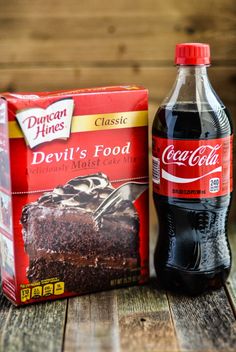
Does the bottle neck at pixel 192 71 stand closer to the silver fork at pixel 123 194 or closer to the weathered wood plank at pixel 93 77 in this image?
the silver fork at pixel 123 194

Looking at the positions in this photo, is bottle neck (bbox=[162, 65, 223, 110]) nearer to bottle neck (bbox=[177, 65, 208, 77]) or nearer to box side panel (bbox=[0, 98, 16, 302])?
bottle neck (bbox=[177, 65, 208, 77])

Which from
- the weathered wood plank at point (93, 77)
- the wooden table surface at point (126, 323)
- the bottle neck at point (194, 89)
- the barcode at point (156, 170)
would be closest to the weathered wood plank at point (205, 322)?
the wooden table surface at point (126, 323)

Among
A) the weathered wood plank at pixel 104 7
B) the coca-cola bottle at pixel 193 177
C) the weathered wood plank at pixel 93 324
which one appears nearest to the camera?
the weathered wood plank at pixel 93 324

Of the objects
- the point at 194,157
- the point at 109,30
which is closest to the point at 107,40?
the point at 109,30

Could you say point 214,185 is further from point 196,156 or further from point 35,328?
point 35,328

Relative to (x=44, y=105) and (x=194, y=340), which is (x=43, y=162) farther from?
(x=194, y=340)

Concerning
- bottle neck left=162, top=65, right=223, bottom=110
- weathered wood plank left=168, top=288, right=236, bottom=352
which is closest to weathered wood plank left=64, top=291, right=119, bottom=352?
weathered wood plank left=168, top=288, right=236, bottom=352
